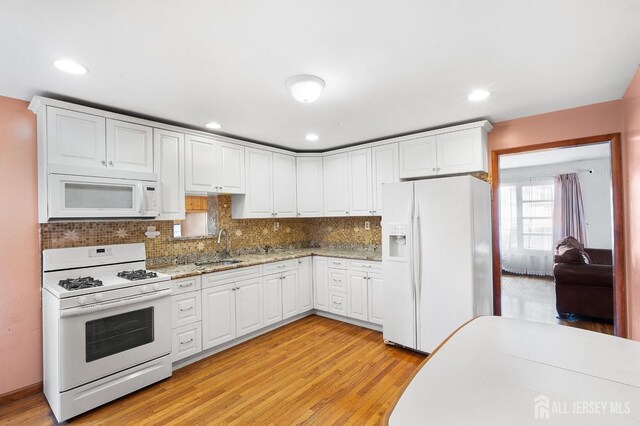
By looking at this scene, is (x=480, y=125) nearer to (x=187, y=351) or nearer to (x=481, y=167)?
(x=481, y=167)

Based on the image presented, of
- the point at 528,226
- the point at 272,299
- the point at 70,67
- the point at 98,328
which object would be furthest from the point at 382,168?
the point at 528,226

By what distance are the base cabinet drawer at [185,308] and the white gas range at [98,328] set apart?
0.48ft

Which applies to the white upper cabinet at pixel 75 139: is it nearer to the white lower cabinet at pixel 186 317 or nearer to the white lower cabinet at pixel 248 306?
the white lower cabinet at pixel 186 317

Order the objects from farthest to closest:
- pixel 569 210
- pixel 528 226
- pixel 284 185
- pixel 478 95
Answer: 1. pixel 528 226
2. pixel 569 210
3. pixel 284 185
4. pixel 478 95

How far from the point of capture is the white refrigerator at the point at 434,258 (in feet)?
9.19

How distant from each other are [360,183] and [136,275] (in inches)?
111

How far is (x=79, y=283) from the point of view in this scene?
2.37 metres

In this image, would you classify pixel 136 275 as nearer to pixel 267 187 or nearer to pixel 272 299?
pixel 272 299

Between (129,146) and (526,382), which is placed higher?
(129,146)

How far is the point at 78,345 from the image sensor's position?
2.19 metres

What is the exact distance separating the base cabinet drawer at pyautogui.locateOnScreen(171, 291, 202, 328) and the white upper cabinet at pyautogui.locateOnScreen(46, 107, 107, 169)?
4.51 feet

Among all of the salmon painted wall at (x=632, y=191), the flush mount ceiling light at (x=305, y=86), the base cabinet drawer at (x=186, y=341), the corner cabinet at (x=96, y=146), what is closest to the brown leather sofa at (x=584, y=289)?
the salmon painted wall at (x=632, y=191)

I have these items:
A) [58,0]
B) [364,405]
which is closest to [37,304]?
[58,0]

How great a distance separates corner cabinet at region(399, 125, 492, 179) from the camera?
320 centimetres
